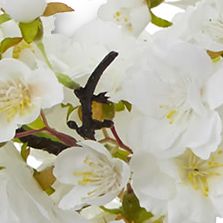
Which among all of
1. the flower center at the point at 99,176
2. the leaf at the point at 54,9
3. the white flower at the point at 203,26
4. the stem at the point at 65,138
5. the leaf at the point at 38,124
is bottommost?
the flower center at the point at 99,176

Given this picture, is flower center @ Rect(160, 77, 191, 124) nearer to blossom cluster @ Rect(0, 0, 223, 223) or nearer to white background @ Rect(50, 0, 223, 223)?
blossom cluster @ Rect(0, 0, 223, 223)

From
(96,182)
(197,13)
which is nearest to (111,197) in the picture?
(96,182)

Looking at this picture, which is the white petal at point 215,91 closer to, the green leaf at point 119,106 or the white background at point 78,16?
the green leaf at point 119,106

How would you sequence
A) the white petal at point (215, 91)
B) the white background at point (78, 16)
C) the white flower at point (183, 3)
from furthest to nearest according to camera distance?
the white background at point (78, 16) → the white flower at point (183, 3) → the white petal at point (215, 91)

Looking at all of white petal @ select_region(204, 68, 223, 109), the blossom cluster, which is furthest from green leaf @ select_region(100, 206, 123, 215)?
white petal @ select_region(204, 68, 223, 109)

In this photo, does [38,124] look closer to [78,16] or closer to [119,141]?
[119,141]

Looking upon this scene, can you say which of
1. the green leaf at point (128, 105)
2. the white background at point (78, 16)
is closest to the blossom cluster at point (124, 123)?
the green leaf at point (128, 105)

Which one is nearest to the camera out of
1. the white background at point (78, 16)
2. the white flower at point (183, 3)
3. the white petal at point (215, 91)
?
the white petal at point (215, 91)
